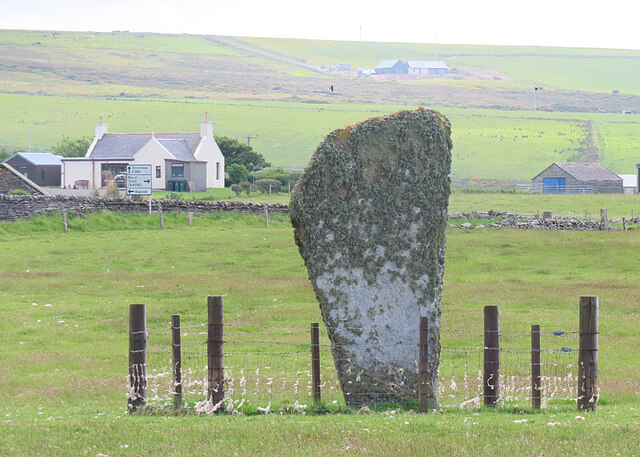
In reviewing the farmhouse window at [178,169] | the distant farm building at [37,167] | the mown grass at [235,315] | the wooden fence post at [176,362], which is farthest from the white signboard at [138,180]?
the wooden fence post at [176,362]

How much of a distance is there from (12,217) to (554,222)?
30.9 meters

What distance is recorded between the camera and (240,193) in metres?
93.5

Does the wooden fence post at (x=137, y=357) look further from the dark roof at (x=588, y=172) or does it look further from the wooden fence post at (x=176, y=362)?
the dark roof at (x=588, y=172)

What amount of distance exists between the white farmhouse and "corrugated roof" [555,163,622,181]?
1747 inches

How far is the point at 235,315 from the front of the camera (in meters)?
26.3

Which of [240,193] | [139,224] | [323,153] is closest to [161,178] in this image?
[240,193]

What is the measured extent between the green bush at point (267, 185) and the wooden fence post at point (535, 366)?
82.2 meters

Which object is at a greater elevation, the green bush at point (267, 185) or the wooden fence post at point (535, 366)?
the green bush at point (267, 185)

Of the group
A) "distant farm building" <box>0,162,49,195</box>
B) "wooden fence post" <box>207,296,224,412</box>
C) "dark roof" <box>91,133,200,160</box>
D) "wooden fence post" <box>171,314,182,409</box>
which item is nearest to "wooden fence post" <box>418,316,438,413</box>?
"wooden fence post" <box>207,296,224,412</box>

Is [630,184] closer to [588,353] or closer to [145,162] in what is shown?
[145,162]

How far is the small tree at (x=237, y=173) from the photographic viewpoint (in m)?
106

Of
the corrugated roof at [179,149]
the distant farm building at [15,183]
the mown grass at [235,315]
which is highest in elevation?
the corrugated roof at [179,149]

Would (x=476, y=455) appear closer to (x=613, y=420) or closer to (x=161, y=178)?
(x=613, y=420)

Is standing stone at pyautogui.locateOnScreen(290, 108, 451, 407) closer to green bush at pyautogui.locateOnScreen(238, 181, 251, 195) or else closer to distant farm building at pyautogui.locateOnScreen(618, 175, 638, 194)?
green bush at pyautogui.locateOnScreen(238, 181, 251, 195)
